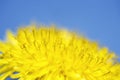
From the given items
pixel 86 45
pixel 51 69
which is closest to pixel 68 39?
pixel 86 45

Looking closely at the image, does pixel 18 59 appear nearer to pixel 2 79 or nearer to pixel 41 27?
pixel 2 79

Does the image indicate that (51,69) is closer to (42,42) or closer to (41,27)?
(42,42)

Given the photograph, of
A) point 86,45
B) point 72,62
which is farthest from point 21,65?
point 86,45

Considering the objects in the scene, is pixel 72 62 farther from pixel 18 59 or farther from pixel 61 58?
pixel 18 59

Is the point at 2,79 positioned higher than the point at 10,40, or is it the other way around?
the point at 10,40

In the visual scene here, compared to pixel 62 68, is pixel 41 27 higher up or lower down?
higher up

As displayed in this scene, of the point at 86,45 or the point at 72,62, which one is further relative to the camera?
the point at 86,45
